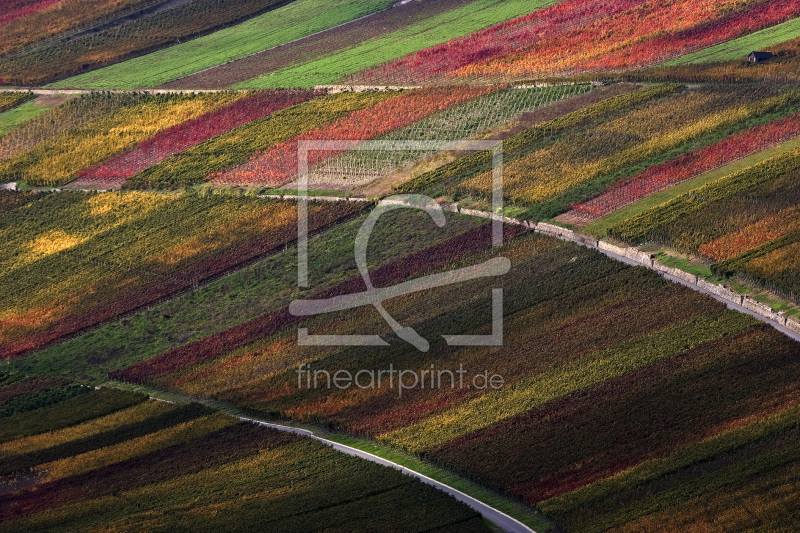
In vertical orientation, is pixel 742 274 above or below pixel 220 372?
above

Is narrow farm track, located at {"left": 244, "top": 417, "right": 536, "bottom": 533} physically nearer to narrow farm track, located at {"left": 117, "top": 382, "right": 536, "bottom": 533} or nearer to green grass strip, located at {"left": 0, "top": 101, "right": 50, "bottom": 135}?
narrow farm track, located at {"left": 117, "top": 382, "right": 536, "bottom": 533}

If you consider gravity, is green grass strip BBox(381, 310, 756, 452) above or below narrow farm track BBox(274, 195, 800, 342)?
below

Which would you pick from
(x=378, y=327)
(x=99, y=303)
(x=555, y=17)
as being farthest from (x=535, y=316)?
(x=555, y=17)

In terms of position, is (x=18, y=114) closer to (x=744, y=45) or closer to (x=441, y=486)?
(x=744, y=45)

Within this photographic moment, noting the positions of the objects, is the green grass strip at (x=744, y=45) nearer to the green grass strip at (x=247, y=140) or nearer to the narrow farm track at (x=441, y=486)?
the green grass strip at (x=247, y=140)

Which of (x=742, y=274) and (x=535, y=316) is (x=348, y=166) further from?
(x=742, y=274)

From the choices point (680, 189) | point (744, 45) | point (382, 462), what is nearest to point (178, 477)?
point (382, 462)

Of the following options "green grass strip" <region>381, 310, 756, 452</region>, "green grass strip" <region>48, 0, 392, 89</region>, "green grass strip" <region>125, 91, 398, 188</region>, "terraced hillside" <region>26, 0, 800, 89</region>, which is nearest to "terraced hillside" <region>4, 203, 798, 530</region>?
"green grass strip" <region>381, 310, 756, 452</region>
